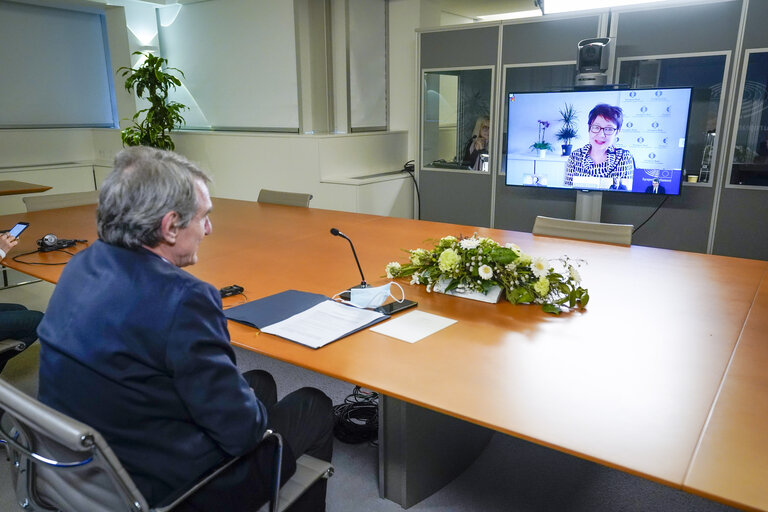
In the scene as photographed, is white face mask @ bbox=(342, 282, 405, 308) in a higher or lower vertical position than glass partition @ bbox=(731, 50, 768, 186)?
lower

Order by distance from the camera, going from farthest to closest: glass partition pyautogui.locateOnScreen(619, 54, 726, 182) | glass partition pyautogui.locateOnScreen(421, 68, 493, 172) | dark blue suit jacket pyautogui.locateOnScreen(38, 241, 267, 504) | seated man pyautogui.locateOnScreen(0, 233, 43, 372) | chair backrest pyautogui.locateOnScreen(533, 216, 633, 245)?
1. glass partition pyautogui.locateOnScreen(421, 68, 493, 172)
2. glass partition pyautogui.locateOnScreen(619, 54, 726, 182)
3. chair backrest pyautogui.locateOnScreen(533, 216, 633, 245)
4. seated man pyautogui.locateOnScreen(0, 233, 43, 372)
5. dark blue suit jacket pyautogui.locateOnScreen(38, 241, 267, 504)

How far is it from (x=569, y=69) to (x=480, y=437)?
353cm

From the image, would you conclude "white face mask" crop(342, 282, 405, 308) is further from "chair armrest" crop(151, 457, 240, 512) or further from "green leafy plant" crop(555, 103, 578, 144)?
"green leafy plant" crop(555, 103, 578, 144)

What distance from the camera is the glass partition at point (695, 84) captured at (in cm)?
410

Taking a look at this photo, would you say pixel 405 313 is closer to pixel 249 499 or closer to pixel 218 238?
pixel 249 499

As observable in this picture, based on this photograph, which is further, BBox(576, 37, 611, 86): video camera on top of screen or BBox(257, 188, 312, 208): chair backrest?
BBox(576, 37, 611, 86): video camera on top of screen

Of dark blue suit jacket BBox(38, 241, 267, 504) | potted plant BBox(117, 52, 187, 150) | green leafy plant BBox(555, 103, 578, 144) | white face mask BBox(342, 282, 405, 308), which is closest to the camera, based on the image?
dark blue suit jacket BBox(38, 241, 267, 504)

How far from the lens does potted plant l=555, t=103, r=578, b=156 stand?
14.8 ft

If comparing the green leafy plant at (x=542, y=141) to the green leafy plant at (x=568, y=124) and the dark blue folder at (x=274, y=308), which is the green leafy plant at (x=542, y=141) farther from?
the dark blue folder at (x=274, y=308)

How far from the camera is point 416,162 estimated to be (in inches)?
221

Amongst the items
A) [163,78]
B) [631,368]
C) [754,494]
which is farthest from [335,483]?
[163,78]

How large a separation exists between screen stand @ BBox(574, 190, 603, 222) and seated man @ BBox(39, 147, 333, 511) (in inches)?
154

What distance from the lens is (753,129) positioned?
13.2ft

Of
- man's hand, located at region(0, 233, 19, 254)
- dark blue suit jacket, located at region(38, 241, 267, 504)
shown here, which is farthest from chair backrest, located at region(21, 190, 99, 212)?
dark blue suit jacket, located at region(38, 241, 267, 504)
